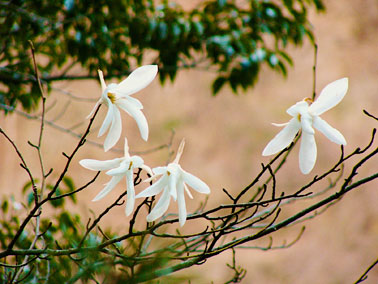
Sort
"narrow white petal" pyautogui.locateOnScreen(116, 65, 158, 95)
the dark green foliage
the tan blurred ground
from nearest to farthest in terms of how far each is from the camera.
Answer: "narrow white petal" pyautogui.locateOnScreen(116, 65, 158, 95)
the dark green foliage
the tan blurred ground

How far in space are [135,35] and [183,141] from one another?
0.87 metres

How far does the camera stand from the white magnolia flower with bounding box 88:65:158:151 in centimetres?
41

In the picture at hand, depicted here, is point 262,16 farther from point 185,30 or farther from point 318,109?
point 318,109

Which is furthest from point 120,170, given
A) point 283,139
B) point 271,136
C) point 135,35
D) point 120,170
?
point 271,136

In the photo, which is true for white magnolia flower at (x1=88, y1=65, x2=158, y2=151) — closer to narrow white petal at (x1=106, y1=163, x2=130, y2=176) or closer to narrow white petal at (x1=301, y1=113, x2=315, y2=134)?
narrow white petal at (x1=106, y1=163, x2=130, y2=176)

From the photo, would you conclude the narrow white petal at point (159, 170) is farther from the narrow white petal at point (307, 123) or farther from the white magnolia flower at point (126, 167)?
the narrow white petal at point (307, 123)

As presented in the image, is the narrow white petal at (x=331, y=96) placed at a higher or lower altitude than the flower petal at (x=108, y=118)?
lower

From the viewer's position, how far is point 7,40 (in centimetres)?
102

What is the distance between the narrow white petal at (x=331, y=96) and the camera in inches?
16.5

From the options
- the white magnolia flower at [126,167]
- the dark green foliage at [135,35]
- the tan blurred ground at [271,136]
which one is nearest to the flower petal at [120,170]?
the white magnolia flower at [126,167]

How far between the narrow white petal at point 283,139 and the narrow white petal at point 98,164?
0.15m

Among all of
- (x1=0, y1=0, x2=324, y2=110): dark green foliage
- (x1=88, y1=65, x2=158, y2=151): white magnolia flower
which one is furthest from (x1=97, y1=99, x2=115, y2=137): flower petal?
(x1=0, y1=0, x2=324, y2=110): dark green foliage

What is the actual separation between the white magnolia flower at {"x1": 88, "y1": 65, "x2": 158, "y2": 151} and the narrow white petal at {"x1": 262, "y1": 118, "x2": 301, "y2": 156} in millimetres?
117

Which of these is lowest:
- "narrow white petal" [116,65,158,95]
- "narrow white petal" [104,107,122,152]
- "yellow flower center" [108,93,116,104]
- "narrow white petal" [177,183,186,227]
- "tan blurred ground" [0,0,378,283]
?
"narrow white petal" [177,183,186,227]
